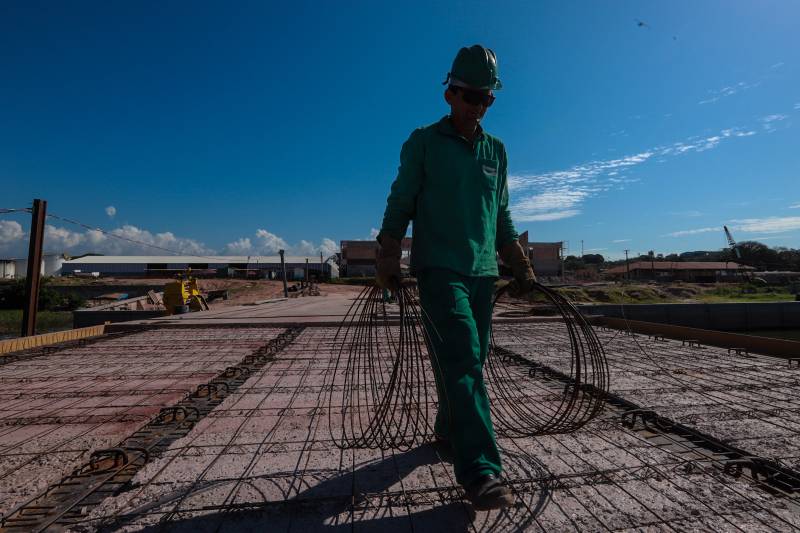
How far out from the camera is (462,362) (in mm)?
1459

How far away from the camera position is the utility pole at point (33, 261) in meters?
8.88

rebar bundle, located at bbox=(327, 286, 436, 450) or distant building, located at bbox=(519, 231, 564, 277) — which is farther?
distant building, located at bbox=(519, 231, 564, 277)

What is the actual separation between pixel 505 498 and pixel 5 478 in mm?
1855

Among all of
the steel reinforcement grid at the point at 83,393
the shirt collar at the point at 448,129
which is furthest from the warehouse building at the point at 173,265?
the shirt collar at the point at 448,129

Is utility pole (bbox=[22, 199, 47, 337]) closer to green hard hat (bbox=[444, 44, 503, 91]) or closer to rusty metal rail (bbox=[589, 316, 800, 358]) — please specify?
green hard hat (bbox=[444, 44, 503, 91])

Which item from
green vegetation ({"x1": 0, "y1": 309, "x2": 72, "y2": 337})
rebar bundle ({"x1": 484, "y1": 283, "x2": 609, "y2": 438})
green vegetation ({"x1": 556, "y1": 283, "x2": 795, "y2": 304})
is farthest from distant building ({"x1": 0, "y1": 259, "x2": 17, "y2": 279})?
rebar bundle ({"x1": 484, "y1": 283, "x2": 609, "y2": 438})

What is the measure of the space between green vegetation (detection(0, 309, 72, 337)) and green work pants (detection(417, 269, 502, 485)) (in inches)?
868

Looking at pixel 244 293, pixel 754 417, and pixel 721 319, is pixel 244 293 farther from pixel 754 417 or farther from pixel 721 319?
pixel 754 417

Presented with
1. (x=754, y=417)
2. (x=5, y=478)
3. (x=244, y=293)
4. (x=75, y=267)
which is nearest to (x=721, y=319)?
(x=754, y=417)

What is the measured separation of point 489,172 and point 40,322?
2495 centimetres

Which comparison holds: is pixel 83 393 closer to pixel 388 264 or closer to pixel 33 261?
pixel 388 264

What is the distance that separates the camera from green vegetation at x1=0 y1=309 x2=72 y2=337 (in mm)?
18984

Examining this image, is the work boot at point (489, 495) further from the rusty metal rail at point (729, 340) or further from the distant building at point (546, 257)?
the distant building at point (546, 257)

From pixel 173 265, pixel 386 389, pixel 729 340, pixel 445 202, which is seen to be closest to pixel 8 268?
pixel 173 265
